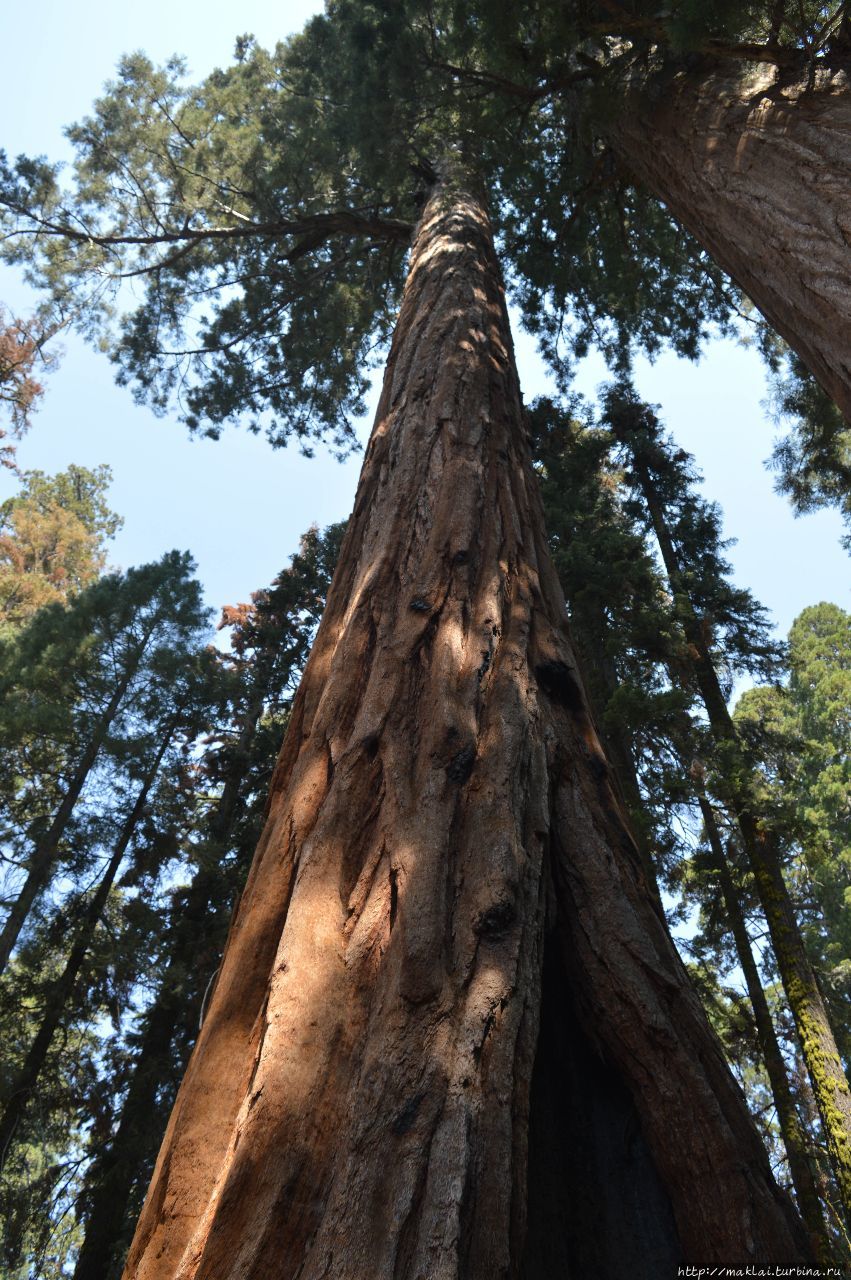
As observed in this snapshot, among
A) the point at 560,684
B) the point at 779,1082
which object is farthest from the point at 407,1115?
the point at 779,1082

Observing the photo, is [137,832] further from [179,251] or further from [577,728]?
[577,728]

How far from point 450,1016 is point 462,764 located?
1.98 feet

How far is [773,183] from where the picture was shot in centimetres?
335

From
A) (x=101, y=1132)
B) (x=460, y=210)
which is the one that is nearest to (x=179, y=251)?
(x=460, y=210)

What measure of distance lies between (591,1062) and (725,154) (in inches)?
147

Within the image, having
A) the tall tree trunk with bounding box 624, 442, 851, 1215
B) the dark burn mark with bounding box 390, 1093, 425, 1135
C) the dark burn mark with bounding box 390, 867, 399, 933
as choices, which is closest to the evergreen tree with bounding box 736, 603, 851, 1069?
the tall tree trunk with bounding box 624, 442, 851, 1215

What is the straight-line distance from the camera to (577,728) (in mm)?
2367

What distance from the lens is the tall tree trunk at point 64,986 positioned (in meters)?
7.71

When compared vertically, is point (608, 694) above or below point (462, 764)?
above

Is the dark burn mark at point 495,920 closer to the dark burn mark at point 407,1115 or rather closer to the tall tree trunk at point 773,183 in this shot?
the dark burn mark at point 407,1115

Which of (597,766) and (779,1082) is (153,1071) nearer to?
(779,1082)

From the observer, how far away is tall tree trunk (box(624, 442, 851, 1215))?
659cm

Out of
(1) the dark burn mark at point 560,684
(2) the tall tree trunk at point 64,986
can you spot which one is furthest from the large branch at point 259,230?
(1) the dark burn mark at point 560,684

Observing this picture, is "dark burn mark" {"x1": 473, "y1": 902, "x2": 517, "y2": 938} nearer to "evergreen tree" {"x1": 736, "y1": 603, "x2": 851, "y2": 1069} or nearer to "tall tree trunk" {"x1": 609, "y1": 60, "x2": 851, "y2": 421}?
"tall tree trunk" {"x1": 609, "y1": 60, "x2": 851, "y2": 421}
